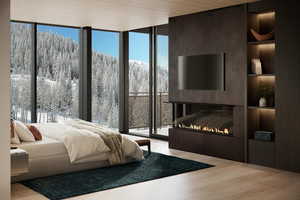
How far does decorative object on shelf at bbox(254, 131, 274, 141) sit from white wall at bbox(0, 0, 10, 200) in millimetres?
3731

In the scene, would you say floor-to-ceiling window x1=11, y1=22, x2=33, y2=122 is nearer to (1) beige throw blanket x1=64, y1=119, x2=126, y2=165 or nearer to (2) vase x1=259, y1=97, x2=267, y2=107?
(1) beige throw blanket x1=64, y1=119, x2=126, y2=165

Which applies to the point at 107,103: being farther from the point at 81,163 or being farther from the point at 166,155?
the point at 81,163

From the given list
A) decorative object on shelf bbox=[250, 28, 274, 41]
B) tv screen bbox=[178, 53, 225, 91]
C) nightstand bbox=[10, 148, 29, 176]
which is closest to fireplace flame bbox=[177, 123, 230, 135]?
tv screen bbox=[178, 53, 225, 91]

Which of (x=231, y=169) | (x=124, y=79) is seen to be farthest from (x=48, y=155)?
(x=124, y=79)

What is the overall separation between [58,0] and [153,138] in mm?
3762

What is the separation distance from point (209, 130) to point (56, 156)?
2723mm

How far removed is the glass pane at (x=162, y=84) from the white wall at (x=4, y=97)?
473 centimetres

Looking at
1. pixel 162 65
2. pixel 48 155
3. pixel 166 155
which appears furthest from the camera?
pixel 162 65

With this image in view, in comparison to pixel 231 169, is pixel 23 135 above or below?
above

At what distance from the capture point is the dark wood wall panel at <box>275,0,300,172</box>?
5262 mm

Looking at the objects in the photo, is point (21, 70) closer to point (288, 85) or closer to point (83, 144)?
point (83, 144)

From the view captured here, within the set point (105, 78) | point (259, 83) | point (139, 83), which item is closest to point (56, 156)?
point (259, 83)

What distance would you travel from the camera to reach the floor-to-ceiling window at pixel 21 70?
7.55m

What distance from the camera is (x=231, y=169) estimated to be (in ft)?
18.1
